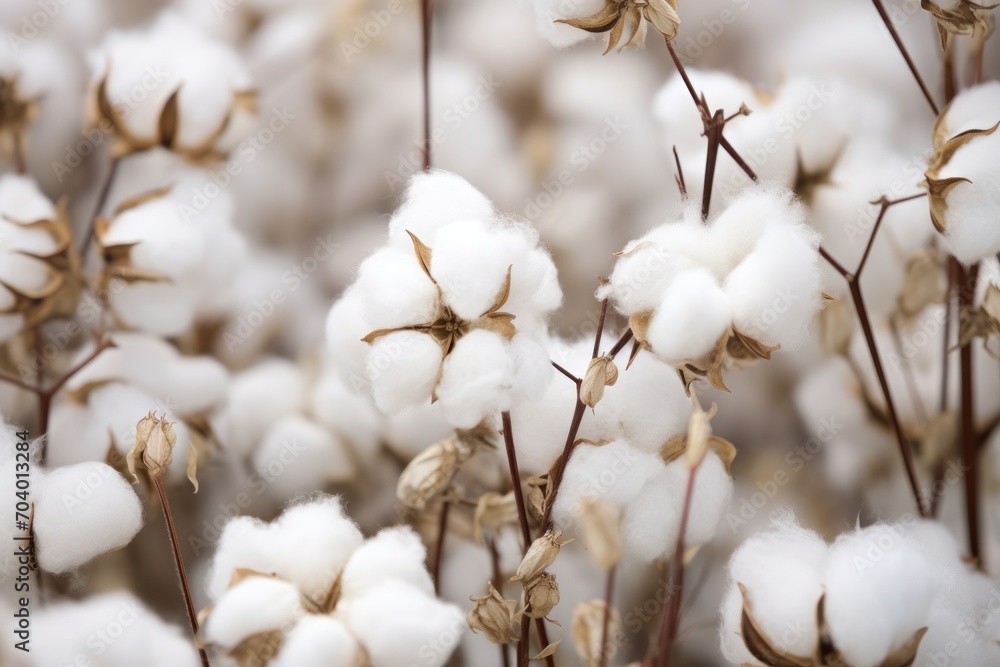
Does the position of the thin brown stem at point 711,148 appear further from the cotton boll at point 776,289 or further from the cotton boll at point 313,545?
the cotton boll at point 313,545

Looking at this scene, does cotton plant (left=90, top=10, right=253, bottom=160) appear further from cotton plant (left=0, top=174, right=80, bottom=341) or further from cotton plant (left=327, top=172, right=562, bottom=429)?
cotton plant (left=327, top=172, right=562, bottom=429)

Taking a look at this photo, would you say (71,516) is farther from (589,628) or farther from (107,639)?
(589,628)

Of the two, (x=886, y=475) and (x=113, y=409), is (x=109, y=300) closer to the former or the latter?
(x=113, y=409)

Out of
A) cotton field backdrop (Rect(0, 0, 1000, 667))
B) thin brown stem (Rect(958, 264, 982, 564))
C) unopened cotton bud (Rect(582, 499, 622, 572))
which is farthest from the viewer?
thin brown stem (Rect(958, 264, 982, 564))

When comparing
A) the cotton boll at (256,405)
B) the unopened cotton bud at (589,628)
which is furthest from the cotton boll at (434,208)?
the cotton boll at (256,405)

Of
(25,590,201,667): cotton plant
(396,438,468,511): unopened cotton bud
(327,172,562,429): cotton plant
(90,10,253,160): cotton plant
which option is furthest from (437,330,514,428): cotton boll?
(90,10,253,160): cotton plant

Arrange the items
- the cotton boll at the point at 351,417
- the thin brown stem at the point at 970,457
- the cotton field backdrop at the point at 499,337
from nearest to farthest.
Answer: the cotton field backdrop at the point at 499,337
the thin brown stem at the point at 970,457
the cotton boll at the point at 351,417
